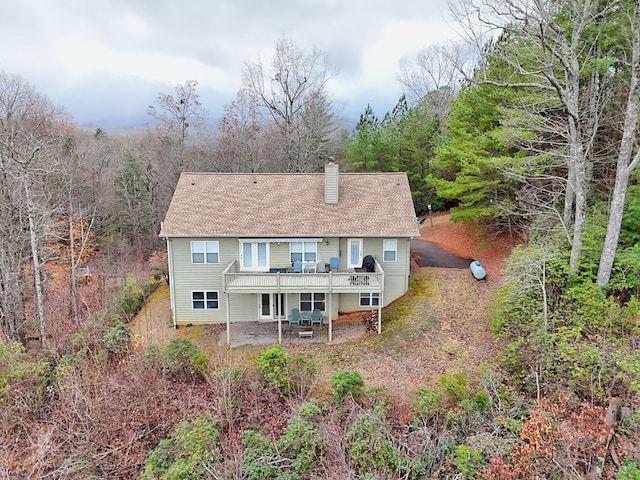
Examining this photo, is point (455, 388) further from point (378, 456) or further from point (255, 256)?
point (255, 256)

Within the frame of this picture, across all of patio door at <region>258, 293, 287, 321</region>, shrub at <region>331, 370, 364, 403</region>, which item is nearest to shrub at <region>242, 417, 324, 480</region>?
shrub at <region>331, 370, 364, 403</region>

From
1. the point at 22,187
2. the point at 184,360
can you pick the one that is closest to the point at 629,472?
the point at 184,360

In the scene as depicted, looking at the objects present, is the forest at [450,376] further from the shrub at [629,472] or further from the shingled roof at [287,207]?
the shingled roof at [287,207]

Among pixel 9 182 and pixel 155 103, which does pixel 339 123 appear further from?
pixel 9 182

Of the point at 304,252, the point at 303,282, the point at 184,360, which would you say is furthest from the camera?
the point at 304,252

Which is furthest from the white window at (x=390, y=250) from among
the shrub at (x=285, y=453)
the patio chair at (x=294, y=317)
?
the shrub at (x=285, y=453)

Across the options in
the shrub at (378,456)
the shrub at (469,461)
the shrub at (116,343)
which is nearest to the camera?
the shrub at (469,461)

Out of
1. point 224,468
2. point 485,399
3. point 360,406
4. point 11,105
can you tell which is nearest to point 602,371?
point 485,399
